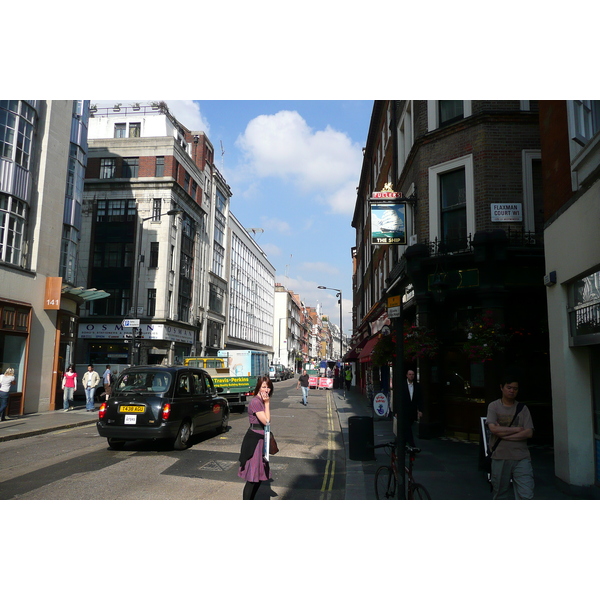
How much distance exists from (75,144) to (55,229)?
21.9 feet

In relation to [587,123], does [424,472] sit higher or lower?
lower

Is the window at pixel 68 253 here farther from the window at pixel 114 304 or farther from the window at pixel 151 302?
the window at pixel 114 304

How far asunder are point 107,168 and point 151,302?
42.0 ft

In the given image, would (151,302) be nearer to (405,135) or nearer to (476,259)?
(405,135)

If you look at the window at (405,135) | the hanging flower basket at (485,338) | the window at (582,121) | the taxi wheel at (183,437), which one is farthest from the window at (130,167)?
the window at (582,121)

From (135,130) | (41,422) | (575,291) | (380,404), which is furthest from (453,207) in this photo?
(135,130)

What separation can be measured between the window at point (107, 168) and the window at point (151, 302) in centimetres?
1100

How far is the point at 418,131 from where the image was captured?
14664mm

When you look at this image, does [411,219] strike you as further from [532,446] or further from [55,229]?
[55,229]

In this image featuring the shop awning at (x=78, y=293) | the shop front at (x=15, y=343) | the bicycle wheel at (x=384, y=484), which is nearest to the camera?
the bicycle wheel at (x=384, y=484)

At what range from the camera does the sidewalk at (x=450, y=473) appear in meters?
7.22

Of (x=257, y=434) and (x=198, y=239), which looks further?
(x=198, y=239)

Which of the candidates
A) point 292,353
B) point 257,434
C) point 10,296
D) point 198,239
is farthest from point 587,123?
point 292,353

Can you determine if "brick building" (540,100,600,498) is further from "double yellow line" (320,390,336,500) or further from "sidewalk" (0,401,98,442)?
"sidewalk" (0,401,98,442)
